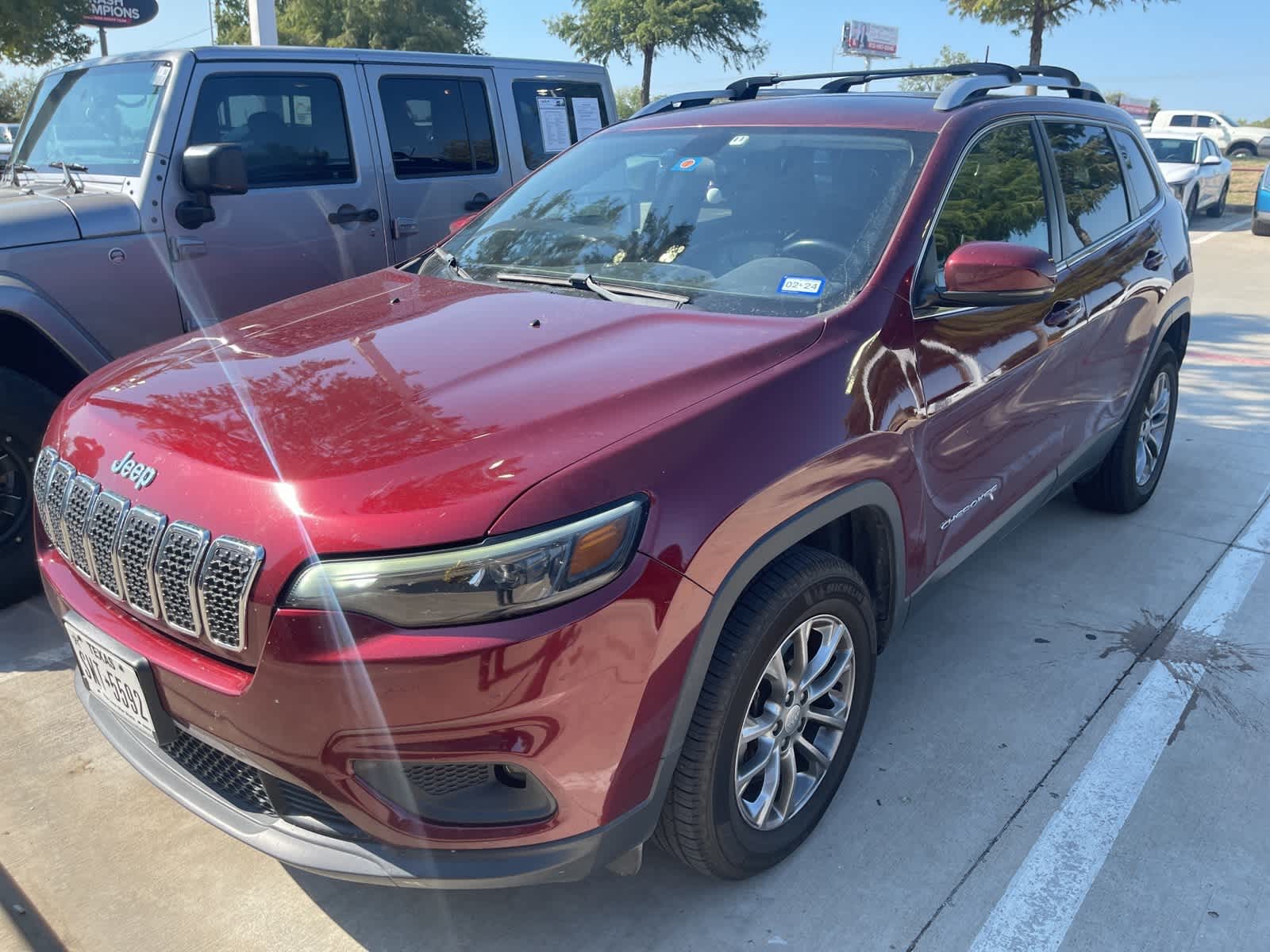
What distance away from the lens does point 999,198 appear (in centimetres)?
325

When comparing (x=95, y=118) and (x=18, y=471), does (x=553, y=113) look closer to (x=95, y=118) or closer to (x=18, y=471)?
(x=95, y=118)

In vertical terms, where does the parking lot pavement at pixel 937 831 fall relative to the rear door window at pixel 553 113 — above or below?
below

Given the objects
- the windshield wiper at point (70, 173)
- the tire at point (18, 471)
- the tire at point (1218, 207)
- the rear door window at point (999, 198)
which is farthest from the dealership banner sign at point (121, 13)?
the rear door window at point (999, 198)

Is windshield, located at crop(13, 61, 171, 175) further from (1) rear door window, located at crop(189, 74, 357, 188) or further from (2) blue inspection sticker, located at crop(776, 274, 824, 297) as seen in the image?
(2) blue inspection sticker, located at crop(776, 274, 824, 297)

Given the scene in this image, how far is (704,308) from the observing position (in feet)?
8.91

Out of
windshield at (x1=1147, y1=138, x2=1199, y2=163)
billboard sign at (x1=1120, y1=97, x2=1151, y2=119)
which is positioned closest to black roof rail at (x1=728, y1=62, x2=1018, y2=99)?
windshield at (x1=1147, y1=138, x2=1199, y2=163)

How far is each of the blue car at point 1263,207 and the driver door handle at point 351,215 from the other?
1495cm

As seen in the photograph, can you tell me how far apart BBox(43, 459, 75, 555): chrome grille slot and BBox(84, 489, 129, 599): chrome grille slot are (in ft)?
0.57

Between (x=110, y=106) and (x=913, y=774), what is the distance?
14.3 feet

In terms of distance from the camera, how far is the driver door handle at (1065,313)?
3400mm

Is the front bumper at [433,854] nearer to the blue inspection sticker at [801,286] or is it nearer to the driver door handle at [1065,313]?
the blue inspection sticker at [801,286]

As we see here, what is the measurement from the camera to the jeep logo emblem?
2100 mm

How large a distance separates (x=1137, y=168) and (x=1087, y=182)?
2.51 feet

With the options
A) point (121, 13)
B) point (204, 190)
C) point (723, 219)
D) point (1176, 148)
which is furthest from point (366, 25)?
point (723, 219)
